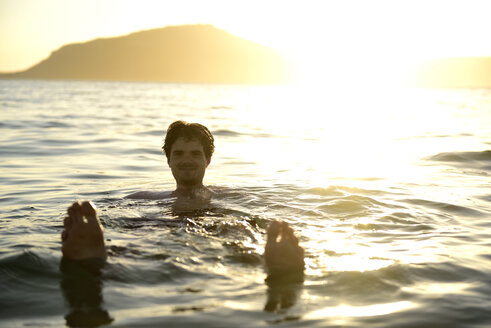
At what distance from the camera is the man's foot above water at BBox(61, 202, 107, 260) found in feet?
12.9

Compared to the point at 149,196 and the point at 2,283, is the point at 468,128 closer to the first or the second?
the point at 149,196

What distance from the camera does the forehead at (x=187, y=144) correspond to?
6734 millimetres

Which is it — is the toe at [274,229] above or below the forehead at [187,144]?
below

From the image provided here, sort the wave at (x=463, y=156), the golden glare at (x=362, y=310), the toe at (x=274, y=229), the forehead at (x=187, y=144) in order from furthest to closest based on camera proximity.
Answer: the wave at (x=463, y=156)
the forehead at (x=187, y=144)
the toe at (x=274, y=229)
the golden glare at (x=362, y=310)

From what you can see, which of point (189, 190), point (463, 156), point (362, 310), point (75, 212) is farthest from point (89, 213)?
point (463, 156)

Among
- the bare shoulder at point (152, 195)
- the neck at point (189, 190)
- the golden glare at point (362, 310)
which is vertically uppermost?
the neck at point (189, 190)

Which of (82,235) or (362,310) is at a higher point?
(82,235)

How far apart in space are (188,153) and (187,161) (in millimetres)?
106

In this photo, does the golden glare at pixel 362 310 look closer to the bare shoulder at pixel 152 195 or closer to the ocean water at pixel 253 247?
the ocean water at pixel 253 247

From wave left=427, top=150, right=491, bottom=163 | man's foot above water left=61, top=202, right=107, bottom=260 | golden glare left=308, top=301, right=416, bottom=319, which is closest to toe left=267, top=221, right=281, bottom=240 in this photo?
golden glare left=308, top=301, right=416, bottom=319

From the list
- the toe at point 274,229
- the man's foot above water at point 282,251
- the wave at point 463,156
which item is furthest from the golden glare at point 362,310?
the wave at point 463,156

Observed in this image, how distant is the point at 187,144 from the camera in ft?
22.1

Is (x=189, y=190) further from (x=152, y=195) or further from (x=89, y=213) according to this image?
(x=89, y=213)

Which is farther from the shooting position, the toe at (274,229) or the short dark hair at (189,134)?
the short dark hair at (189,134)
